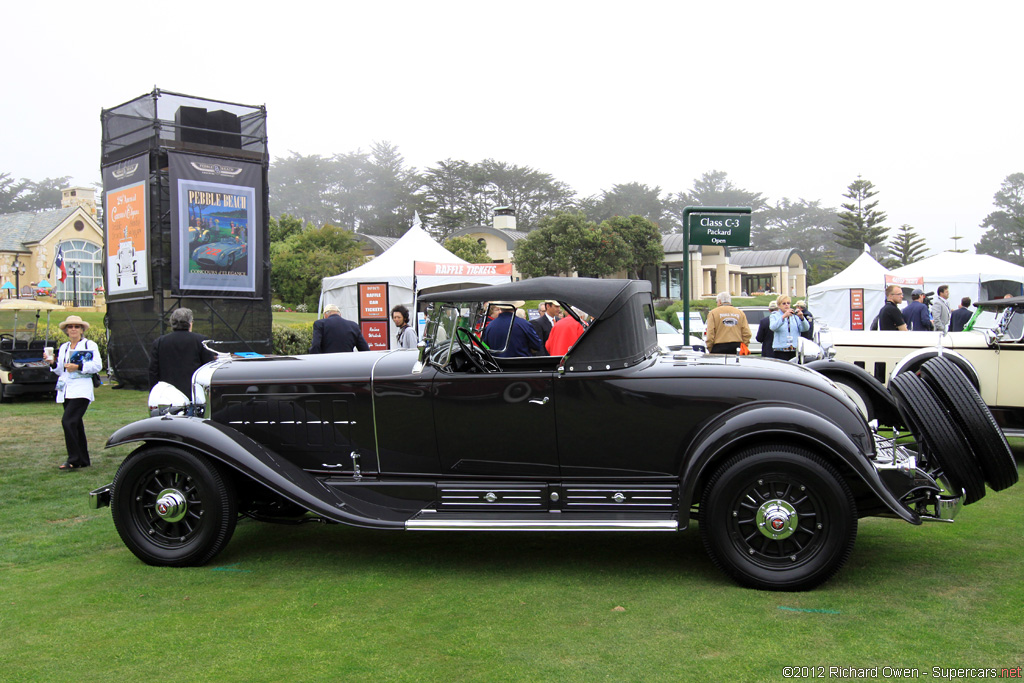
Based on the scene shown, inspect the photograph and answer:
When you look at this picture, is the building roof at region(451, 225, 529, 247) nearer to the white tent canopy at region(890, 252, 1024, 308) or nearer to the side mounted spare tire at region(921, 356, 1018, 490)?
the white tent canopy at region(890, 252, 1024, 308)

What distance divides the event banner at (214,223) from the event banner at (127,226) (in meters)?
0.68

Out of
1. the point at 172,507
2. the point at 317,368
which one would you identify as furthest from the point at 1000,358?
the point at 172,507

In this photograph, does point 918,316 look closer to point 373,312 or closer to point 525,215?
point 373,312

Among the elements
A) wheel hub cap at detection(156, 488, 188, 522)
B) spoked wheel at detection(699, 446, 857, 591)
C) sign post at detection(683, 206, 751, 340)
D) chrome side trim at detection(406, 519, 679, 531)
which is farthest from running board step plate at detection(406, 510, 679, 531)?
sign post at detection(683, 206, 751, 340)

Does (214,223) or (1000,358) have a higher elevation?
(214,223)

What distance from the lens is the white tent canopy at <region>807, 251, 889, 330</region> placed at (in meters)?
23.9

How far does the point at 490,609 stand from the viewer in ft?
12.8

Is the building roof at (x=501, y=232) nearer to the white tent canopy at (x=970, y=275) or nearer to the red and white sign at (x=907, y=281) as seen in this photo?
the red and white sign at (x=907, y=281)

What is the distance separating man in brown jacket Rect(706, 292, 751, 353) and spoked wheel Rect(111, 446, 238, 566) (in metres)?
6.77

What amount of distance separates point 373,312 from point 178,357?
9.81 m

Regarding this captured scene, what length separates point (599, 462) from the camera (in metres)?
4.41

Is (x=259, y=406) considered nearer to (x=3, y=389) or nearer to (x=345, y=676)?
(x=345, y=676)

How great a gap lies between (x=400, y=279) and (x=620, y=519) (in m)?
13.1

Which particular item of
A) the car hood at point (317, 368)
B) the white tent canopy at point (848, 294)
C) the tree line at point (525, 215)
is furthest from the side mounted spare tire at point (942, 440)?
the tree line at point (525, 215)
